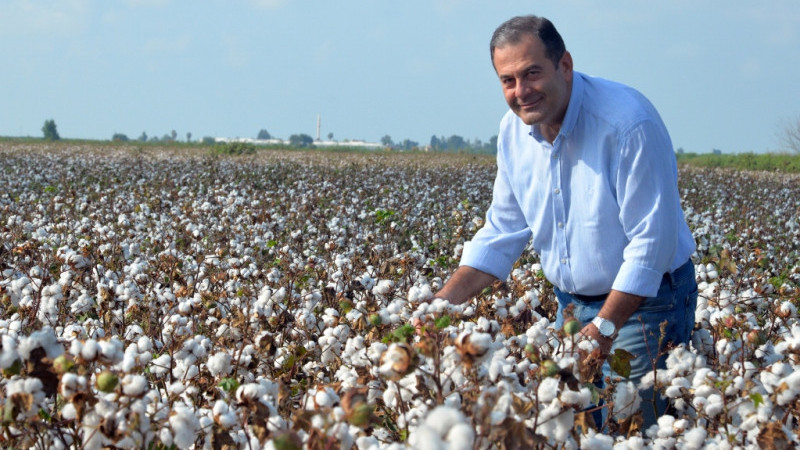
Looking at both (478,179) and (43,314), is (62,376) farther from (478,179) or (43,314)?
(478,179)

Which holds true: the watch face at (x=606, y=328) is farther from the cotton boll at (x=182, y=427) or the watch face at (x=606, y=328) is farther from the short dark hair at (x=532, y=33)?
the cotton boll at (x=182, y=427)

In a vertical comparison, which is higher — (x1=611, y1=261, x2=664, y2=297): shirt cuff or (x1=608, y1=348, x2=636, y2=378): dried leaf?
(x1=611, y1=261, x2=664, y2=297): shirt cuff

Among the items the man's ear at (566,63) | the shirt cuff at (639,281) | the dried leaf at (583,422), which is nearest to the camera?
the dried leaf at (583,422)

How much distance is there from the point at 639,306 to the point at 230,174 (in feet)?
48.2

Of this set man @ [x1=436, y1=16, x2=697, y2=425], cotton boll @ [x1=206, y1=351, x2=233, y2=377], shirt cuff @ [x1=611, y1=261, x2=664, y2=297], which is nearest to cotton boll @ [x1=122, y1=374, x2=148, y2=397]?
cotton boll @ [x1=206, y1=351, x2=233, y2=377]

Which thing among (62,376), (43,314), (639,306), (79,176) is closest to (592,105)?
(639,306)

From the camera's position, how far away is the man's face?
9.68 feet

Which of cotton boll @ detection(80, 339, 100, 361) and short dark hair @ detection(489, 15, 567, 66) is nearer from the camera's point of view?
cotton boll @ detection(80, 339, 100, 361)

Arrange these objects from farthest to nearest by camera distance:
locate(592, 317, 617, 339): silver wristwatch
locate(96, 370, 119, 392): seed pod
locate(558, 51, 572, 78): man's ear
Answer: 1. locate(558, 51, 572, 78): man's ear
2. locate(592, 317, 617, 339): silver wristwatch
3. locate(96, 370, 119, 392): seed pod

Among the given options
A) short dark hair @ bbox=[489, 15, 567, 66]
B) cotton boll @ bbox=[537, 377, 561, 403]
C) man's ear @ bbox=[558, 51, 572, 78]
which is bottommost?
cotton boll @ bbox=[537, 377, 561, 403]

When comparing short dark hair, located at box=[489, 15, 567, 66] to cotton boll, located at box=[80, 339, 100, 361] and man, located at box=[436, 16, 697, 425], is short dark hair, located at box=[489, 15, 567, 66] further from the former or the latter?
cotton boll, located at box=[80, 339, 100, 361]

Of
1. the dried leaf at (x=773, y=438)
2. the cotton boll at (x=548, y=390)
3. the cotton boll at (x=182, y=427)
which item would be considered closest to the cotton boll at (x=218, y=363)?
the cotton boll at (x=182, y=427)

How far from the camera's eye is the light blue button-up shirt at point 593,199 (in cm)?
293

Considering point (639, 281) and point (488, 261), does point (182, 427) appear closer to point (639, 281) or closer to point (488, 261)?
point (639, 281)
